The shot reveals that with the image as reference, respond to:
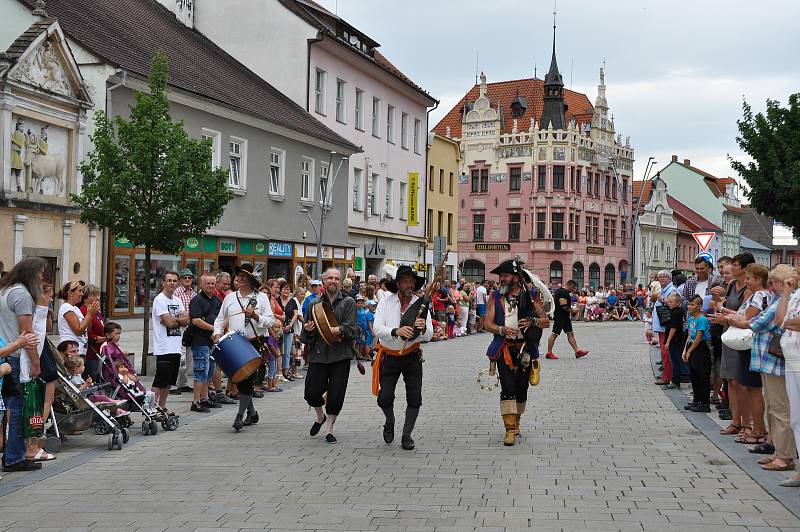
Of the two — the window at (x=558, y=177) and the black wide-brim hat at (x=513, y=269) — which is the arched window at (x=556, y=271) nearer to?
the window at (x=558, y=177)

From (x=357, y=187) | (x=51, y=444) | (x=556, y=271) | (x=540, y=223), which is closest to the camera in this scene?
(x=51, y=444)

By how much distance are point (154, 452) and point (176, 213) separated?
7217 millimetres

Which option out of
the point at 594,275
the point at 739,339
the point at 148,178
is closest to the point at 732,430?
the point at 739,339

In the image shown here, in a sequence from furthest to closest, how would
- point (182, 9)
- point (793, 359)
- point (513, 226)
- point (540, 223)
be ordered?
point (513, 226), point (540, 223), point (182, 9), point (793, 359)

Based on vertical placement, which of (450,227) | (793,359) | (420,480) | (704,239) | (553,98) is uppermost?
(553,98)

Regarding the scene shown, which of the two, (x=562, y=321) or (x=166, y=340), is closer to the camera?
(x=166, y=340)

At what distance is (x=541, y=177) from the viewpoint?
7300cm

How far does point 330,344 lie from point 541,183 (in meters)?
64.1

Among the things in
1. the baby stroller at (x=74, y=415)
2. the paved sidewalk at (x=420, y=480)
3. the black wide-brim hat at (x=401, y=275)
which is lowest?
the paved sidewalk at (x=420, y=480)

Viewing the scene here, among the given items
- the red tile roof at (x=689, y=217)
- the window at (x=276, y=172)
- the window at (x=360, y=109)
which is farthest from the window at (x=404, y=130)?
the red tile roof at (x=689, y=217)

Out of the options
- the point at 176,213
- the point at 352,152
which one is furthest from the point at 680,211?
the point at 176,213

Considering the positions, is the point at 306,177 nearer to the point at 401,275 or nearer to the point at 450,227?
the point at 450,227

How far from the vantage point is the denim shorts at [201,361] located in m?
12.3

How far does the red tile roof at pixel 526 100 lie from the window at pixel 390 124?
33051mm
